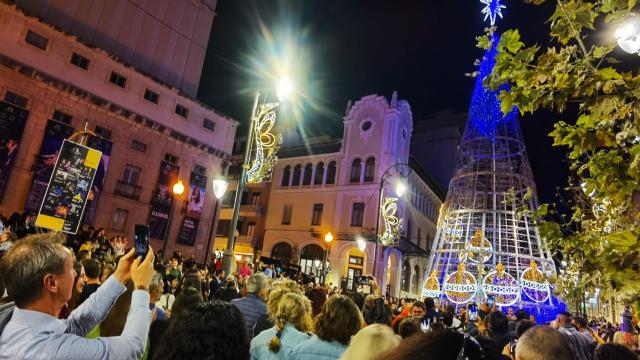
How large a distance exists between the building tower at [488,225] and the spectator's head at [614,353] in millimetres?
20813

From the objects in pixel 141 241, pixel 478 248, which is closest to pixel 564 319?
pixel 141 241

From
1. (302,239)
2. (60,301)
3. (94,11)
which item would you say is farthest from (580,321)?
(94,11)

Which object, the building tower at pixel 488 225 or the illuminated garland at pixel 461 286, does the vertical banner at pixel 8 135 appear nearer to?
the building tower at pixel 488 225

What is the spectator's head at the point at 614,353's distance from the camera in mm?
4164

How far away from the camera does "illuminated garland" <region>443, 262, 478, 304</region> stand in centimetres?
2433

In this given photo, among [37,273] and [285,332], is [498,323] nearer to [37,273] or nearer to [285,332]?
[285,332]

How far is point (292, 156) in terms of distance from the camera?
1631 inches

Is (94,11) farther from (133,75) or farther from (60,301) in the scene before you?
(60,301)

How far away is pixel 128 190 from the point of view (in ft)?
94.1

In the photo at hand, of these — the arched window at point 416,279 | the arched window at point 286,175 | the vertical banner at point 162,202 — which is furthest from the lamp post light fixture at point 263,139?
Answer: the arched window at point 416,279

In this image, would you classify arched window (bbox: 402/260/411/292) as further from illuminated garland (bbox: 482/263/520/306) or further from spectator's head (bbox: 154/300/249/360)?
spectator's head (bbox: 154/300/249/360)

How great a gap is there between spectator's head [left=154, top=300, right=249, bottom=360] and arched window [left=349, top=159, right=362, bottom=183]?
1378 inches

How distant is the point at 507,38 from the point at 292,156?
38.2 metres

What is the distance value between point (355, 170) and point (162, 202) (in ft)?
57.5
